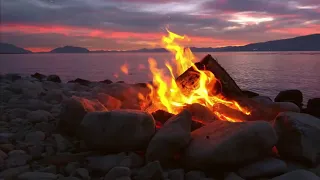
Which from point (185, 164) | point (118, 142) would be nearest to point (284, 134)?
A: point (185, 164)

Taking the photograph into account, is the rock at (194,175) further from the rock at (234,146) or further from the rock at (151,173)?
the rock at (151,173)

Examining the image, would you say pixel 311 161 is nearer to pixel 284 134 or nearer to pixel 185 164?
pixel 284 134

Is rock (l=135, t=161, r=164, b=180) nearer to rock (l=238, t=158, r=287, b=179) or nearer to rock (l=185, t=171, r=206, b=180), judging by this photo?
rock (l=185, t=171, r=206, b=180)

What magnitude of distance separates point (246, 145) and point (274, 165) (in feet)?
2.11

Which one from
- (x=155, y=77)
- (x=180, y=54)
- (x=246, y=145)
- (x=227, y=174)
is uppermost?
(x=180, y=54)

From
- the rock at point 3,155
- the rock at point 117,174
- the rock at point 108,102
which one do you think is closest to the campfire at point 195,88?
the rock at point 108,102

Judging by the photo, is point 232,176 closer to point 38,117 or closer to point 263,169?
point 263,169

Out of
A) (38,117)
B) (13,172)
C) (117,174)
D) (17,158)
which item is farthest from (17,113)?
(117,174)

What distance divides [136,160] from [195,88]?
3258 millimetres

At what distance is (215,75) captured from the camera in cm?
898

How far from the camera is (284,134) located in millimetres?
6727

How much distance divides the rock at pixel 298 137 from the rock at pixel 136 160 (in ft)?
8.95

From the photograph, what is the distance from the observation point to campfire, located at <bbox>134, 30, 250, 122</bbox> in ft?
28.5

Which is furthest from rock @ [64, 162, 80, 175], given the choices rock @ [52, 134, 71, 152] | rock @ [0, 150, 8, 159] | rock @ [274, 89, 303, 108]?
rock @ [274, 89, 303, 108]
